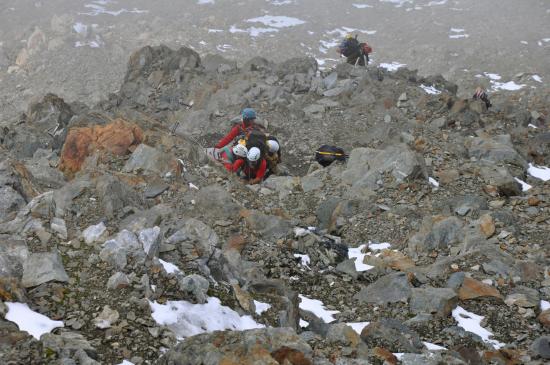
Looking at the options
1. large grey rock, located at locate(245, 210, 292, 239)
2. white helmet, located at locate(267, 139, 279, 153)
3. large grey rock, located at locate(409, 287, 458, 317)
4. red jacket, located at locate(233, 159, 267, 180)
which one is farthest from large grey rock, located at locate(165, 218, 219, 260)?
white helmet, located at locate(267, 139, 279, 153)

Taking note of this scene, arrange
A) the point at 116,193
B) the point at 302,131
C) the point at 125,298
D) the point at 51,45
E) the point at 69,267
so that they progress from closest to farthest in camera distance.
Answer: the point at 125,298 < the point at 69,267 < the point at 116,193 < the point at 302,131 < the point at 51,45

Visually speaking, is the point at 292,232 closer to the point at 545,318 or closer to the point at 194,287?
the point at 194,287

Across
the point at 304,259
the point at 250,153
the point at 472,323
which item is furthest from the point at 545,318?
the point at 250,153

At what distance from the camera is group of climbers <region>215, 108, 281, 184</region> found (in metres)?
13.1

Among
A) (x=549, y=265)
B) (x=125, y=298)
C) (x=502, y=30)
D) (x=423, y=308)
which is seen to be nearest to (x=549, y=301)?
(x=549, y=265)

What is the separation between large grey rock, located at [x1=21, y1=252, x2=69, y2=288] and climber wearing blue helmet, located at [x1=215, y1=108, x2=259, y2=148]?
26.4 feet

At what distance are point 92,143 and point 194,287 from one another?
25.3ft

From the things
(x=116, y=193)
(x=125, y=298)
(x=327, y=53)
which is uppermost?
(x=125, y=298)

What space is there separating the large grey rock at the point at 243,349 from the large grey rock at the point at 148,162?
7634 millimetres

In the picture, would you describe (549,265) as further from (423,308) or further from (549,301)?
(423,308)

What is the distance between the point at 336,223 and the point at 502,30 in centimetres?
3645

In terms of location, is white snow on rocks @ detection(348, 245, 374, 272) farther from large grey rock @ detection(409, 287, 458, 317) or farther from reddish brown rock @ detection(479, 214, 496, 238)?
reddish brown rock @ detection(479, 214, 496, 238)

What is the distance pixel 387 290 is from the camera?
8.22 meters

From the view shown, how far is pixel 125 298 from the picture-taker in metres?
5.75
